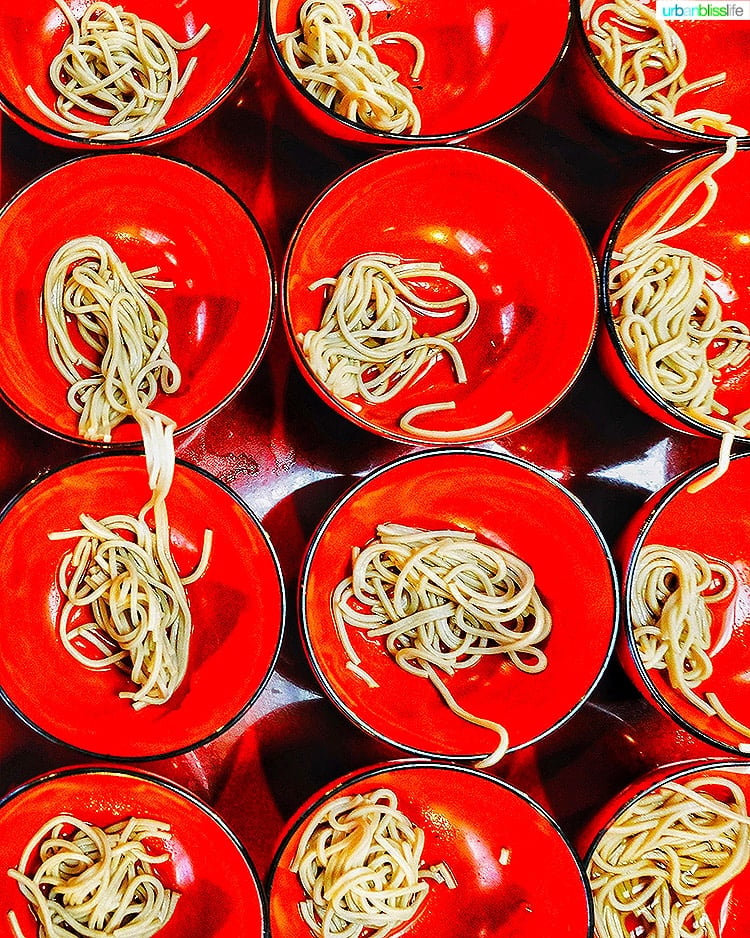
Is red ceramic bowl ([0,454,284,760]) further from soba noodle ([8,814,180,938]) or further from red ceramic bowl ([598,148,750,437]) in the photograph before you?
red ceramic bowl ([598,148,750,437])

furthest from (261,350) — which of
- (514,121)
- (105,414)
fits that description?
(514,121)

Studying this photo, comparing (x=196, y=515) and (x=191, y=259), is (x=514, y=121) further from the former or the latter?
(x=196, y=515)

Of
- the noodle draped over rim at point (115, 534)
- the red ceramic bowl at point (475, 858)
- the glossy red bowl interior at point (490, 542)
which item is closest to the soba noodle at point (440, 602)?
the glossy red bowl interior at point (490, 542)

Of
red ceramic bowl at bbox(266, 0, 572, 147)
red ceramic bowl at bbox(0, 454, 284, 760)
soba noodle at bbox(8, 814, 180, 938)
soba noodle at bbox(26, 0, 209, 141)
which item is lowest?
soba noodle at bbox(8, 814, 180, 938)

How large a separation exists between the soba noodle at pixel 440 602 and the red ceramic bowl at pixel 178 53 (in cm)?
71

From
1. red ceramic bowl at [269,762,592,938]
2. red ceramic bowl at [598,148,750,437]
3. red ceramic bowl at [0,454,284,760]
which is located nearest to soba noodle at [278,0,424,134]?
red ceramic bowl at [598,148,750,437]

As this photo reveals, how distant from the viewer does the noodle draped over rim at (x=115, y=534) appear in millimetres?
1234

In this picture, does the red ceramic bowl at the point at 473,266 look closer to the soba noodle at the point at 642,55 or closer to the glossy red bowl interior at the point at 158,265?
the glossy red bowl interior at the point at 158,265

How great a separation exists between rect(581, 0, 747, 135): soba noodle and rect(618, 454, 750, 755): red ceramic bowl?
616mm

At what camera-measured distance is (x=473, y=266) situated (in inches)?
55.9

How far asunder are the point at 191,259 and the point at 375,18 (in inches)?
21.4

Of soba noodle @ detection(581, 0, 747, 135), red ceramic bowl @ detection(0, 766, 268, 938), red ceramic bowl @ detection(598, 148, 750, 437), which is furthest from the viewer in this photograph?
soba noodle @ detection(581, 0, 747, 135)

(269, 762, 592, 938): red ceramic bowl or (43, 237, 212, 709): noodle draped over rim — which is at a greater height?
(43, 237, 212, 709): noodle draped over rim

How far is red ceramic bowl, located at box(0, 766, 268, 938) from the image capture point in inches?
45.4
